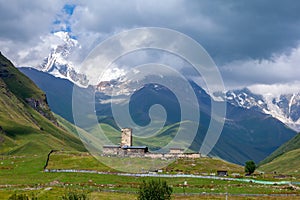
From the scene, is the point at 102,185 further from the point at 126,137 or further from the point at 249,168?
the point at 126,137

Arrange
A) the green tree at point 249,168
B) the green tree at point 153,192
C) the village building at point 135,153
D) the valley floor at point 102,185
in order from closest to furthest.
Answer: the green tree at point 153,192 → the valley floor at point 102,185 → the green tree at point 249,168 → the village building at point 135,153

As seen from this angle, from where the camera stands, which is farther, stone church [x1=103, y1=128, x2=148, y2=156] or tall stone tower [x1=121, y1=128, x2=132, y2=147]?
tall stone tower [x1=121, y1=128, x2=132, y2=147]

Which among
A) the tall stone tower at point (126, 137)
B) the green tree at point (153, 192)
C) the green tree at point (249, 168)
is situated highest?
the tall stone tower at point (126, 137)

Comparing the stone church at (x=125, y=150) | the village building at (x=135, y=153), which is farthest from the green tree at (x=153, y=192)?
the stone church at (x=125, y=150)

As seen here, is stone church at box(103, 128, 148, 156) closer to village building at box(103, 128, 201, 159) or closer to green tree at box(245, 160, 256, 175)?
village building at box(103, 128, 201, 159)

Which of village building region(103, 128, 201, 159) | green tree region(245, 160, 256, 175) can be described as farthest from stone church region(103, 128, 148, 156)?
green tree region(245, 160, 256, 175)

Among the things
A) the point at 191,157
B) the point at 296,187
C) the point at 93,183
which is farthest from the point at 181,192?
the point at 191,157

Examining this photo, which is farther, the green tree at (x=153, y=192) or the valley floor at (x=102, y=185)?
the valley floor at (x=102, y=185)

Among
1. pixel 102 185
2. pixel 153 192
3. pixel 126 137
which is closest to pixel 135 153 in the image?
pixel 126 137

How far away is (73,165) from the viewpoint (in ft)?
507

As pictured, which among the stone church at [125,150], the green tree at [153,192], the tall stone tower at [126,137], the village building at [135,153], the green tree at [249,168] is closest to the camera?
the green tree at [153,192]

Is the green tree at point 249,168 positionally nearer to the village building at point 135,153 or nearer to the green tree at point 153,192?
the village building at point 135,153

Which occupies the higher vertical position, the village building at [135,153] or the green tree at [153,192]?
the village building at [135,153]

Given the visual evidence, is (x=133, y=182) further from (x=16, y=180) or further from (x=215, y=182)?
(x=16, y=180)
